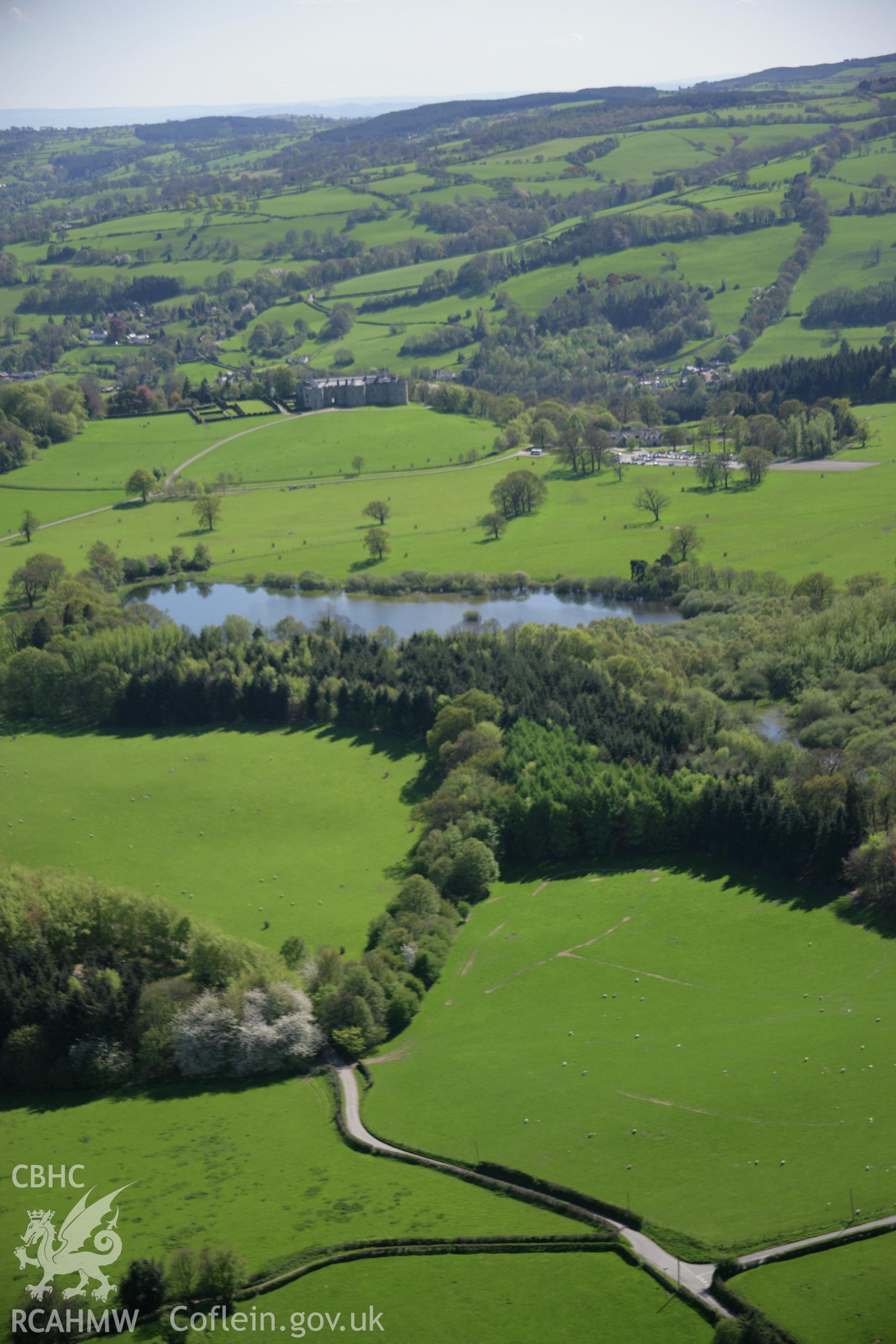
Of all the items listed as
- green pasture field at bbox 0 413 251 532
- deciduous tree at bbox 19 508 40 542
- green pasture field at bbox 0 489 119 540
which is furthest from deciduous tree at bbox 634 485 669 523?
deciduous tree at bbox 19 508 40 542

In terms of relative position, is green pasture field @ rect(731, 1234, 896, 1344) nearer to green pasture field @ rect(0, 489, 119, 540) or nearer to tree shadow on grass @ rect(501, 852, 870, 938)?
tree shadow on grass @ rect(501, 852, 870, 938)

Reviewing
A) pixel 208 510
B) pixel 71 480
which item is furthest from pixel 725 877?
pixel 71 480

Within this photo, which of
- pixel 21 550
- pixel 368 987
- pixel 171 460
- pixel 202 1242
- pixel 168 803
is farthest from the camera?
pixel 171 460

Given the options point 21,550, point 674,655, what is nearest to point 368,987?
point 674,655

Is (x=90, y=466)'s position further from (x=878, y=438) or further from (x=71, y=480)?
(x=878, y=438)

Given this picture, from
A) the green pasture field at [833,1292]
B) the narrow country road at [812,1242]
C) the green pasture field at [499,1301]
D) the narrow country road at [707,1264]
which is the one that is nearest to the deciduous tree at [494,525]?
the narrow country road at [707,1264]

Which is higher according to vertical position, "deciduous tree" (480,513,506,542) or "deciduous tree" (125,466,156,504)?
"deciduous tree" (125,466,156,504)

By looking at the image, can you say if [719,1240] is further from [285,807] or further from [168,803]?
[168,803]

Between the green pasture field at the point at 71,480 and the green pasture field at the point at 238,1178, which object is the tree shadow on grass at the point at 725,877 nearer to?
the green pasture field at the point at 238,1178
